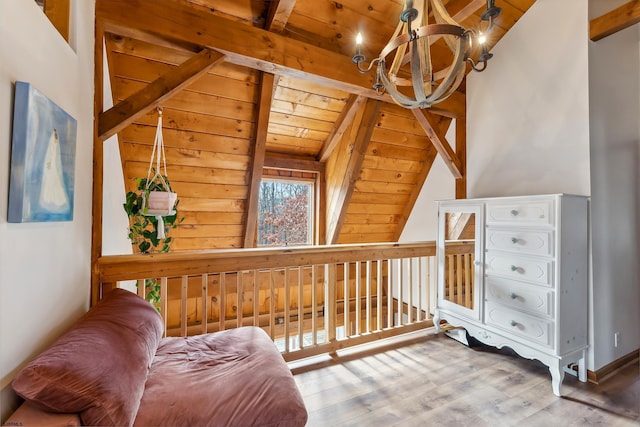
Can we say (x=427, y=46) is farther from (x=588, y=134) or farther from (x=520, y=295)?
(x=520, y=295)

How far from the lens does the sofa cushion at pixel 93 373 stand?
885 millimetres

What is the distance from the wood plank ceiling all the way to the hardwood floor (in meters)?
1.78

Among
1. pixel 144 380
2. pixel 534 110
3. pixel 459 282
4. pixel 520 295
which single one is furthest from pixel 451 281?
pixel 144 380

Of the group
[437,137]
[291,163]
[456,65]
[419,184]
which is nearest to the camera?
[456,65]

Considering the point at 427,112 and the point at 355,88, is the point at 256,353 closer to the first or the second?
the point at 355,88

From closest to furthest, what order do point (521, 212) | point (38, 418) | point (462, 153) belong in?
point (38, 418) < point (521, 212) < point (462, 153)

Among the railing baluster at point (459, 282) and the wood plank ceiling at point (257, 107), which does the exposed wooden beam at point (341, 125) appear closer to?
the wood plank ceiling at point (257, 107)

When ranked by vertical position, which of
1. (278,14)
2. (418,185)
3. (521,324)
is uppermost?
(278,14)

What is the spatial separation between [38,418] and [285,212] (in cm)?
312

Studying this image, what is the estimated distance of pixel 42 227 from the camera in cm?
118

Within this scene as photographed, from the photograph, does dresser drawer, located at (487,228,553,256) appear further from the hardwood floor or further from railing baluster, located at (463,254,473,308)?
the hardwood floor

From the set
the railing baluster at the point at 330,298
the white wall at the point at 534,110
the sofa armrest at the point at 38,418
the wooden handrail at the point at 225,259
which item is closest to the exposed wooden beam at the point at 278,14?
the wooden handrail at the point at 225,259

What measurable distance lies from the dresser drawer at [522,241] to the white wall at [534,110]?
0.55m

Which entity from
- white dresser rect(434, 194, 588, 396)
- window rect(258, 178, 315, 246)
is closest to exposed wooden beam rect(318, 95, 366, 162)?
window rect(258, 178, 315, 246)
